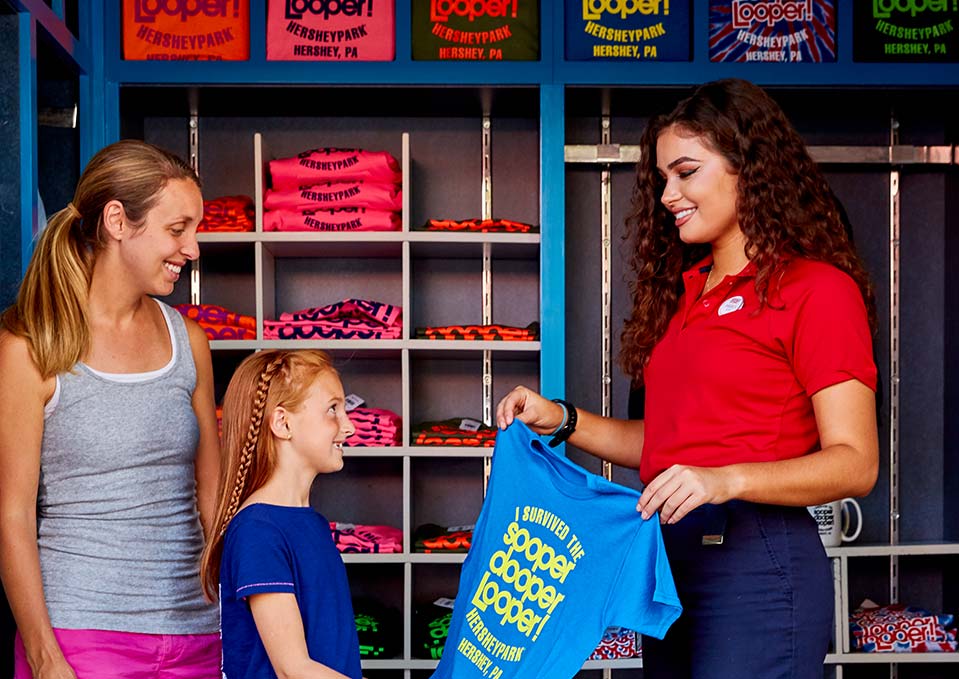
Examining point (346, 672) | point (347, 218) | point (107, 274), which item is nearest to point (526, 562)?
point (346, 672)

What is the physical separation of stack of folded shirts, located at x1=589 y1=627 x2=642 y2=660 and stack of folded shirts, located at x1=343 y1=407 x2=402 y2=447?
996 millimetres

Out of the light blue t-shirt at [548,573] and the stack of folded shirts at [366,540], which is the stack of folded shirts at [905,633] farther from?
the light blue t-shirt at [548,573]

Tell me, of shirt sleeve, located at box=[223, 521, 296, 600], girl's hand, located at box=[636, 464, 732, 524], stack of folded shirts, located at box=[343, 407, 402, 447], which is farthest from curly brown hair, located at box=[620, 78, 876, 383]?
stack of folded shirts, located at box=[343, 407, 402, 447]

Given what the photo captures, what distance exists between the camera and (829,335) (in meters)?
1.63

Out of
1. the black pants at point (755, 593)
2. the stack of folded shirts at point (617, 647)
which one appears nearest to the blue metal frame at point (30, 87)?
the black pants at point (755, 593)

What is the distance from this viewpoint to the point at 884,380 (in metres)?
4.01

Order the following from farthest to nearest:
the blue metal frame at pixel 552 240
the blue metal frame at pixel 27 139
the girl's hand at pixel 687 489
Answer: the blue metal frame at pixel 552 240
the blue metal frame at pixel 27 139
the girl's hand at pixel 687 489

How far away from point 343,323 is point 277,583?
6.55 feet

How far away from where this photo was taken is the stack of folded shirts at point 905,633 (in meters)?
3.55

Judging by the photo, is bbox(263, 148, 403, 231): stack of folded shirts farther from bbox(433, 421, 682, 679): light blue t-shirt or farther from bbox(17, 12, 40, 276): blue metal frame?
bbox(433, 421, 682, 679): light blue t-shirt

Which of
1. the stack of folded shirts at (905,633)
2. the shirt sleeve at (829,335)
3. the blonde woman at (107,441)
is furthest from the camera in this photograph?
the stack of folded shirts at (905,633)

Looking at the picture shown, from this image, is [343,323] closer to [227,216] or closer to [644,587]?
[227,216]

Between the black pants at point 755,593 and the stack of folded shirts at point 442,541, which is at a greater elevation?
the black pants at point 755,593

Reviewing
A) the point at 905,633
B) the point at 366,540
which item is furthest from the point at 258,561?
the point at 905,633
